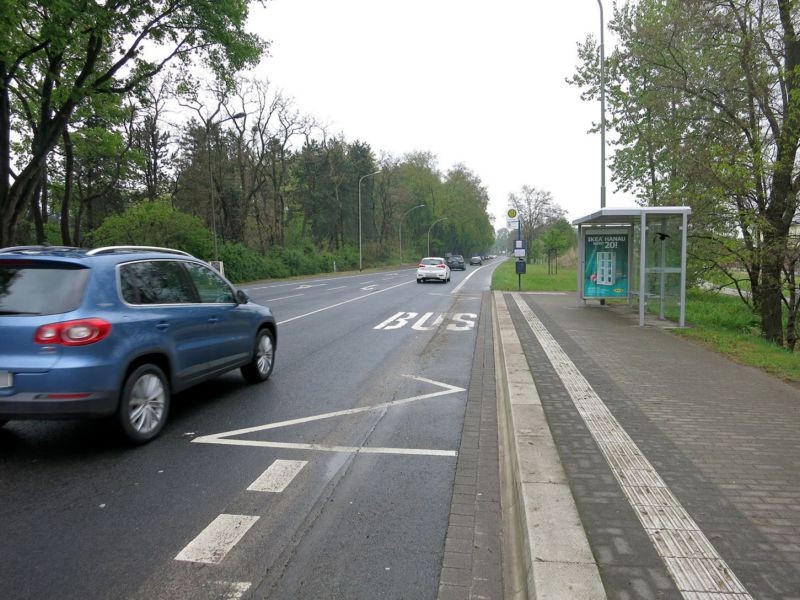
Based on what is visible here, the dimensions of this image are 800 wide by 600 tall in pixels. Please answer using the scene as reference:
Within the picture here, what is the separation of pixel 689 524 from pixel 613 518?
41 centimetres

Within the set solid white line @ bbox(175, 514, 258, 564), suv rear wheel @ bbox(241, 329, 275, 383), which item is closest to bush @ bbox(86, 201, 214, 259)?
suv rear wheel @ bbox(241, 329, 275, 383)

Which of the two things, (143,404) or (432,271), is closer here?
(143,404)

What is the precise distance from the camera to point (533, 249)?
69500mm

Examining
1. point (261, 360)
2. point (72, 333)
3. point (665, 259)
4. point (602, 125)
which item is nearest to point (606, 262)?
point (665, 259)

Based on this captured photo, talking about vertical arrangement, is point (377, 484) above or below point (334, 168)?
below

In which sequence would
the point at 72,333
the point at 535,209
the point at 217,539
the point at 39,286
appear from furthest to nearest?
1. the point at 535,209
2. the point at 39,286
3. the point at 72,333
4. the point at 217,539

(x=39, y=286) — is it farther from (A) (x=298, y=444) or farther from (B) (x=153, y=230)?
(B) (x=153, y=230)

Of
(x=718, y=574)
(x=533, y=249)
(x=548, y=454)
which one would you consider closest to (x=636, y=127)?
(x=548, y=454)

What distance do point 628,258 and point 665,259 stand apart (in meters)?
2.85

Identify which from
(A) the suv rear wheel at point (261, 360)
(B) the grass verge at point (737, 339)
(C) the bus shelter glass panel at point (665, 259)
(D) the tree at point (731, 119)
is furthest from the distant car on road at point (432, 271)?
(A) the suv rear wheel at point (261, 360)

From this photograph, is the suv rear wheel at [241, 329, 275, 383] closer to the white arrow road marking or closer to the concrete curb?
the white arrow road marking

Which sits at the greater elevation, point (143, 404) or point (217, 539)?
point (143, 404)

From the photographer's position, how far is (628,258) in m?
16.3

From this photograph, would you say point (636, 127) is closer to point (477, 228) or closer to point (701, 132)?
point (701, 132)
